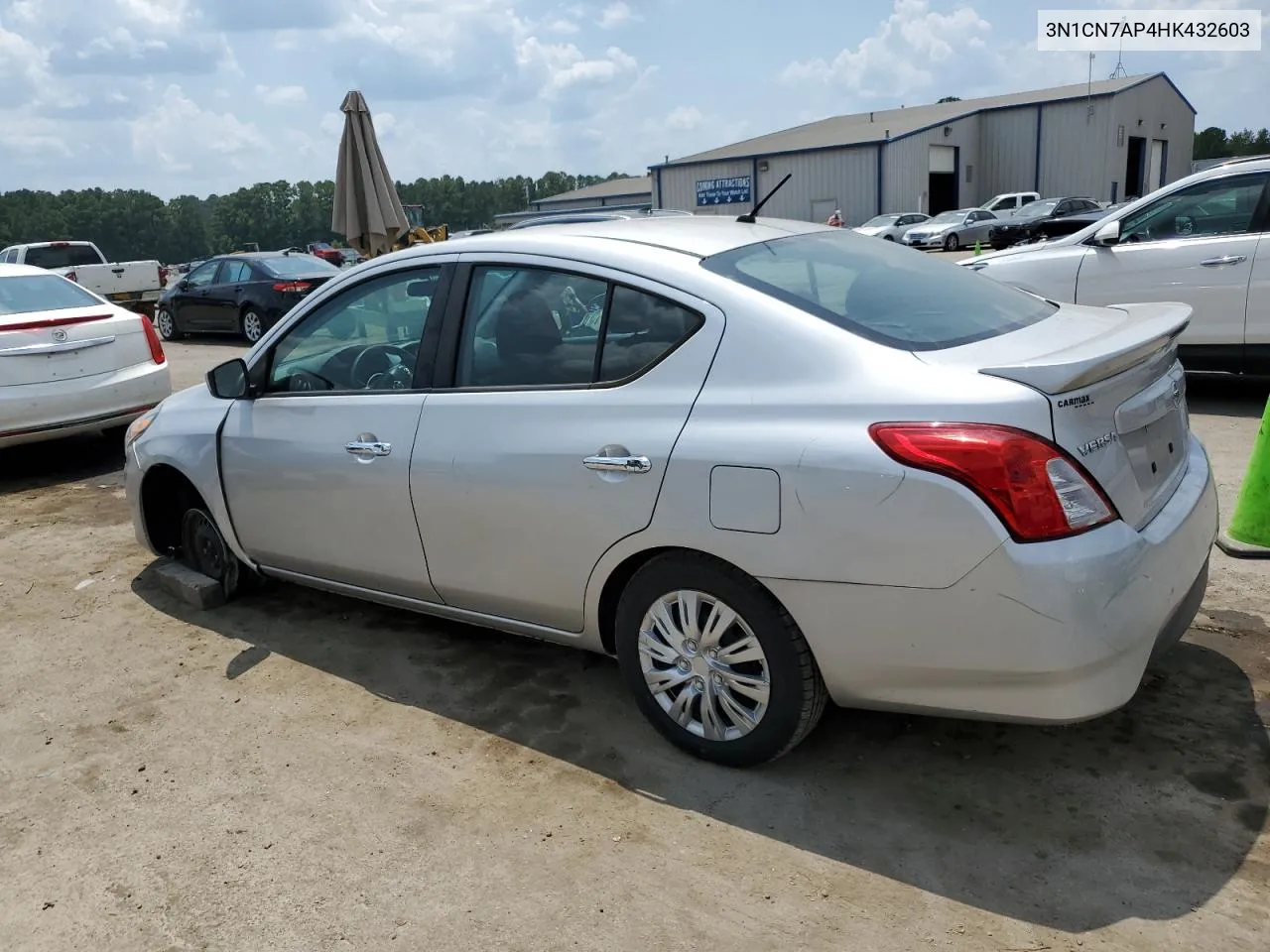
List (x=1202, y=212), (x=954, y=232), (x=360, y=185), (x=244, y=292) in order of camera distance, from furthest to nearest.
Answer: (x=954, y=232)
(x=244, y=292)
(x=360, y=185)
(x=1202, y=212)

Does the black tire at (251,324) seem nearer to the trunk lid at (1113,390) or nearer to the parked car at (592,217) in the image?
the parked car at (592,217)

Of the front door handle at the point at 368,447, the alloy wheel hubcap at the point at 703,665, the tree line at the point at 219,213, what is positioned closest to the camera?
the alloy wheel hubcap at the point at 703,665

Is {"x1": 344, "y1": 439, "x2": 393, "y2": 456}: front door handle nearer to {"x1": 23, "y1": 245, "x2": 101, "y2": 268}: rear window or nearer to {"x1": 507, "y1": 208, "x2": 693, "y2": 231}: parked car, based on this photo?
{"x1": 507, "y1": 208, "x2": 693, "y2": 231}: parked car

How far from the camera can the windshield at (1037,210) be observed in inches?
1287

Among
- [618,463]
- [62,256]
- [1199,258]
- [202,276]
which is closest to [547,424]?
[618,463]

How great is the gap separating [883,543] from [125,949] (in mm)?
2207

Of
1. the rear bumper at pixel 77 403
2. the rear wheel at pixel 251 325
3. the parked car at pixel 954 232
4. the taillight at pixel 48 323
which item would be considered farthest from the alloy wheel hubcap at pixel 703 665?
the parked car at pixel 954 232

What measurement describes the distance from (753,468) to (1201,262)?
20.1 feet

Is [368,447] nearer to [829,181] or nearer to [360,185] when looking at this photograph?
[360,185]

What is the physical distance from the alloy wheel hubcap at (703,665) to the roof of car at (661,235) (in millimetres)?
1137

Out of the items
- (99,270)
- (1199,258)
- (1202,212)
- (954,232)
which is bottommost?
(1199,258)

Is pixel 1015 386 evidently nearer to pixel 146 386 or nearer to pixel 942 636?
pixel 942 636

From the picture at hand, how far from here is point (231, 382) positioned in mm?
4328

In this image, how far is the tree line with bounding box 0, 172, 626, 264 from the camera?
9688 centimetres
